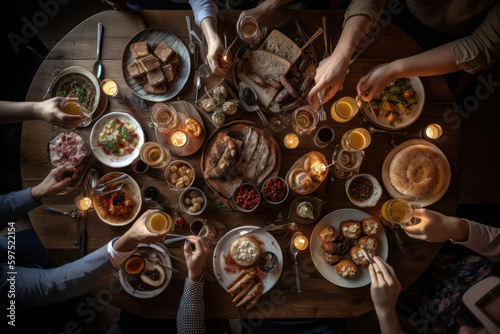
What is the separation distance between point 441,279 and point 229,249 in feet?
6.95

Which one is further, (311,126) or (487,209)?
(487,209)

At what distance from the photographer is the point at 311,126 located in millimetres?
2350

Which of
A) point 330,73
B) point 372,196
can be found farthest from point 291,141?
point 372,196

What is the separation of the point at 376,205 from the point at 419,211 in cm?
36

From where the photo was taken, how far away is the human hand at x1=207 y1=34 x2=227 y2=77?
2.29m

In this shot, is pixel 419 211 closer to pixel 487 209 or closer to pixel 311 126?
pixel 311 126

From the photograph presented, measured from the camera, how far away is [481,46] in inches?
83.7

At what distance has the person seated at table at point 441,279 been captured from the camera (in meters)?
2.10

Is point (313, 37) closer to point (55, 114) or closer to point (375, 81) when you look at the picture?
point (375, 81)

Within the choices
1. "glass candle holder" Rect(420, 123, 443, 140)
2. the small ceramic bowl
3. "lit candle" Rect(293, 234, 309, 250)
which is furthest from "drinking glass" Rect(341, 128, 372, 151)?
the small ceramic bowl

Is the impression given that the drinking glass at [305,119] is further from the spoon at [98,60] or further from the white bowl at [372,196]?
the spoon at [98,60]

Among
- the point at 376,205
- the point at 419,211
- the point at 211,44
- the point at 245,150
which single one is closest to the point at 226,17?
the point at 211,44

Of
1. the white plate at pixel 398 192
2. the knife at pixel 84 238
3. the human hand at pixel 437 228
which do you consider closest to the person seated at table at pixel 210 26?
the white plate at pixel 398 192

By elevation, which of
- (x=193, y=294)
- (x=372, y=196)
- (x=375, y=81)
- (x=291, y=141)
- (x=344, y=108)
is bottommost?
(x=193, y=294)
